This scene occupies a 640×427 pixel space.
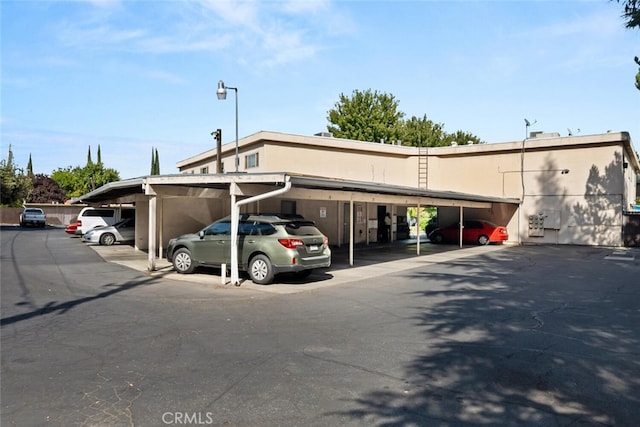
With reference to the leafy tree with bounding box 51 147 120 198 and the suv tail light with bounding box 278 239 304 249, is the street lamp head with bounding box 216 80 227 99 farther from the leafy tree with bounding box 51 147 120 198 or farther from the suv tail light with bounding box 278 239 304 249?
the leafy tree with bounding box 51 147 120 198

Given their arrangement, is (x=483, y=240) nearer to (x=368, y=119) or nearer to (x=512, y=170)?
(x=512, y=170)

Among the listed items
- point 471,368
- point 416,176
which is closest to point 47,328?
point 471,368

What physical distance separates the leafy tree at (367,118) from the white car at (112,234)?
28.3 meters

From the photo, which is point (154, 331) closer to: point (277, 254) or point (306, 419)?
point (306, 419)

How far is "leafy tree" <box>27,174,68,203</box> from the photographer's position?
6169 cm

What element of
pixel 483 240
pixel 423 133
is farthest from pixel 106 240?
pixel 423 133

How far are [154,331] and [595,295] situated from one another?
28.2 feet

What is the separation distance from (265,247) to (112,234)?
1518 centimetres

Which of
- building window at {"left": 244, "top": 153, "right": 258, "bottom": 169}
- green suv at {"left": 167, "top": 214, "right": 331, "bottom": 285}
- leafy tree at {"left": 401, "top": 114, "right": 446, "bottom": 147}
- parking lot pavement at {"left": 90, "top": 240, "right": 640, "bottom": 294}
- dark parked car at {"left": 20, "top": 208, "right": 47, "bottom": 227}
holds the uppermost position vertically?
leafy tree at {"left": 401, "top": 114, "right": 446, "bottom": 147}

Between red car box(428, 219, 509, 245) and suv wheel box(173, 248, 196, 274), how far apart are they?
54.8 feet

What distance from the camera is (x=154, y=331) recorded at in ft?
21.6

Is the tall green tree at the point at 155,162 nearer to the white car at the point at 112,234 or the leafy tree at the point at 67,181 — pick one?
the leafy tree at the point at 67,181

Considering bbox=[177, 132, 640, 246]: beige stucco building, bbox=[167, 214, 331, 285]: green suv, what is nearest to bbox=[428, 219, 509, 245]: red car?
bbox=[177, 132, 640, 246]: beige stucco building
